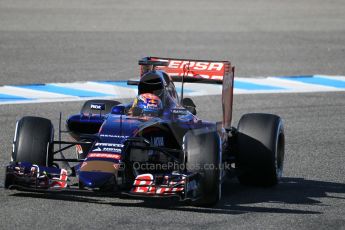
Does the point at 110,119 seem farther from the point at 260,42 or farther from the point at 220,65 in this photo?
the point at 260,42

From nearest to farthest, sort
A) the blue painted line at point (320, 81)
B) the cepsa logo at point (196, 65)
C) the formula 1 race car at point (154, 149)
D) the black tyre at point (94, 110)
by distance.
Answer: the formula 1 race car at point (154, 149), the black tyre at point (94, 110), the cepsa logo at point (196, 65), the blue painted line at point (320, 81)

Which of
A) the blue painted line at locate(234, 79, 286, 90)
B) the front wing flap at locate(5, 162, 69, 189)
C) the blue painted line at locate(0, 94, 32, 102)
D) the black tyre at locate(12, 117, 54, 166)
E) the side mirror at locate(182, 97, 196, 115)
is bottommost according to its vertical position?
the front wing flap at locate(5, 162, 69, 189)

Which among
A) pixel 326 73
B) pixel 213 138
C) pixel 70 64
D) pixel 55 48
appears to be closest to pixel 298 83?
pixel 326 73

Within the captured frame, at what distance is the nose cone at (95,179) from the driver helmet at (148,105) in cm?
160

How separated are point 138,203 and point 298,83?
9.51 metres

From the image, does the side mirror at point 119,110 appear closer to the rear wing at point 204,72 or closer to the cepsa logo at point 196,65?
the rear wing at point 204,72

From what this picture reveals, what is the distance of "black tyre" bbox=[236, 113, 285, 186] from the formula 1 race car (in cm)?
1

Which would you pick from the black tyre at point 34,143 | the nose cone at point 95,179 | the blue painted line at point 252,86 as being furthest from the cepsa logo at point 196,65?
the blue painted line at point 252,86

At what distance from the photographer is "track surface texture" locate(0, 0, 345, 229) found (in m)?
9.38

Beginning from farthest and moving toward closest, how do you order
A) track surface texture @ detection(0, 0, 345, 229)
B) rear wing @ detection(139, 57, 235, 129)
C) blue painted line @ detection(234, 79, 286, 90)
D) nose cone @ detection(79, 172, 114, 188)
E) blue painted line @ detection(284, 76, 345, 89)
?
blue painted line @ detection(284, 76, 345, 89), blue painted line @ detection(234, 79, 286, 90), rear wing @ detection(139, 57, 235, 129), track surface texture @ detection(0, 0, 345, 229), nose cone @ detection(79, 172, 114, 188)

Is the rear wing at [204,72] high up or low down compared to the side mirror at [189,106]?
up

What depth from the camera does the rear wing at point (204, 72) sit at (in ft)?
38.6

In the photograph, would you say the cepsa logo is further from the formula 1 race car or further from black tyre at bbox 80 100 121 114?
black tyre at bbox 80 100 121 114

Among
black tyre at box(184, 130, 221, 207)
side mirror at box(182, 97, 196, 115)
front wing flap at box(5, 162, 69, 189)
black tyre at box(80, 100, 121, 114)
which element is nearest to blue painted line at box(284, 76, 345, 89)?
side mirror at box(182, 97, 196, 115)
